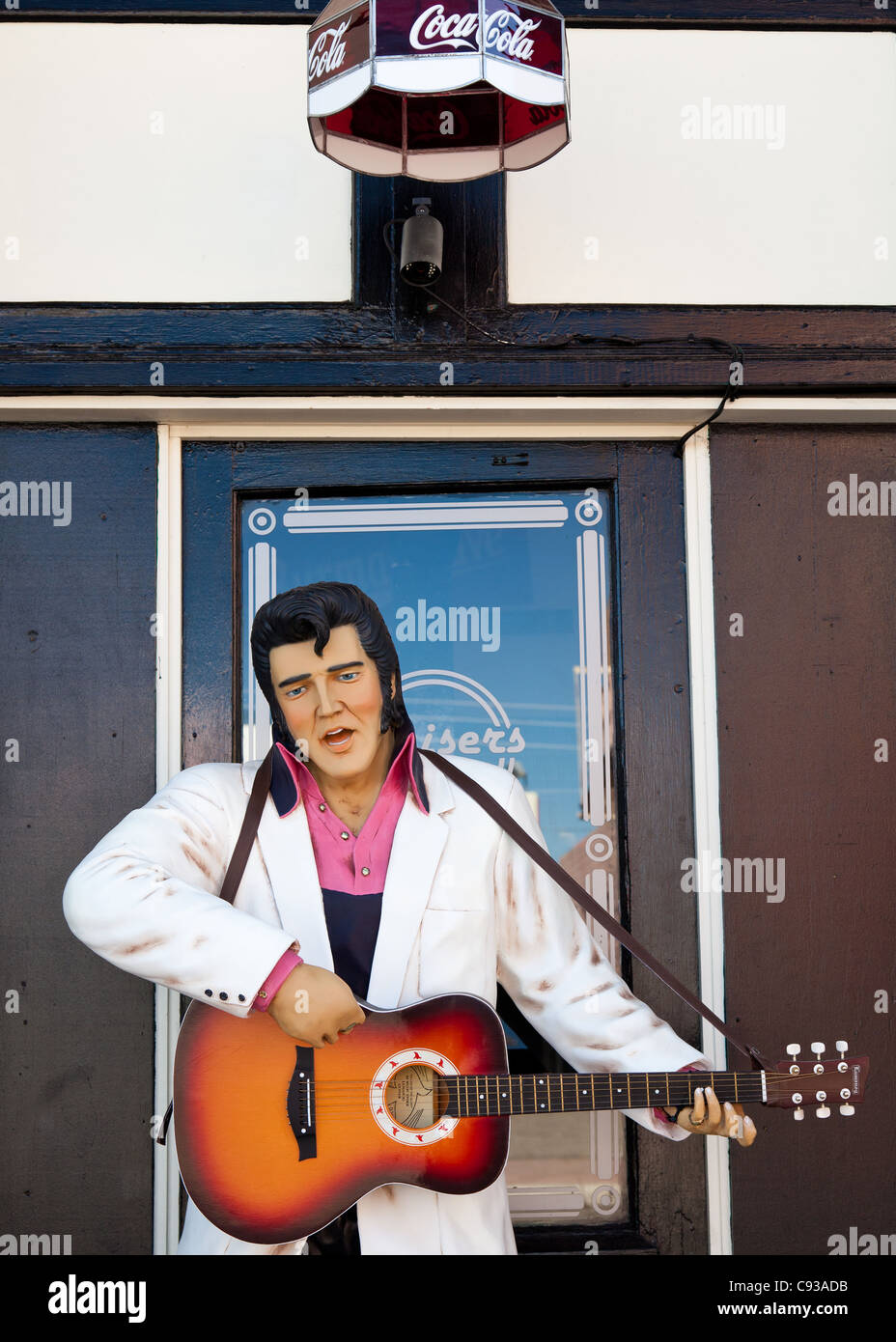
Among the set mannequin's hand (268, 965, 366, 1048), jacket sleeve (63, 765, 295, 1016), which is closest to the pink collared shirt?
jacket sleeve (63, 765, 295, 1016)

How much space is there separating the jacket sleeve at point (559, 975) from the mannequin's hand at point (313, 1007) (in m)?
0.56

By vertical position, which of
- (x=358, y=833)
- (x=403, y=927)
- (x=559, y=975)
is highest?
(x=358, y=833)

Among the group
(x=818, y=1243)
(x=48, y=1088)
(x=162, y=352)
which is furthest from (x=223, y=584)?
(x=818, y=1243)

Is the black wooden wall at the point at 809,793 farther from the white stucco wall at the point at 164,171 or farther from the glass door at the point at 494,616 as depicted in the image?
the white stucco wall at the point at 164,171

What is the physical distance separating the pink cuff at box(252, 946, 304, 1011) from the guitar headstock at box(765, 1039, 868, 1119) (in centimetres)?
114

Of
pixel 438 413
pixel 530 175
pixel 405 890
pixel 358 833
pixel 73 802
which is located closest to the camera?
pixel 405 890

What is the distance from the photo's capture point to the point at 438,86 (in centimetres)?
285

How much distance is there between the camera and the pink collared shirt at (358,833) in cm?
296

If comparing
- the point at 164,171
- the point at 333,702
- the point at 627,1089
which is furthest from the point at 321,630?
the point at 164,171

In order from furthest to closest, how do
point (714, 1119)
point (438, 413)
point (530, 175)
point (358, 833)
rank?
1. point (530, 175)
2. point (438, 413)
3. point (358, 833)
4. point (714, 1119)

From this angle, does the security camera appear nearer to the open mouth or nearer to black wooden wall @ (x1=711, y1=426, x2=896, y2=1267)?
black wooden wall @ (x1=711, y1=426, x2=896, y2=1267)

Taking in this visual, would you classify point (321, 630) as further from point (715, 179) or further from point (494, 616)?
point (715, 179)

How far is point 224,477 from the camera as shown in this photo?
349 cm

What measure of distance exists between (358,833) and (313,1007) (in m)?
0.50
